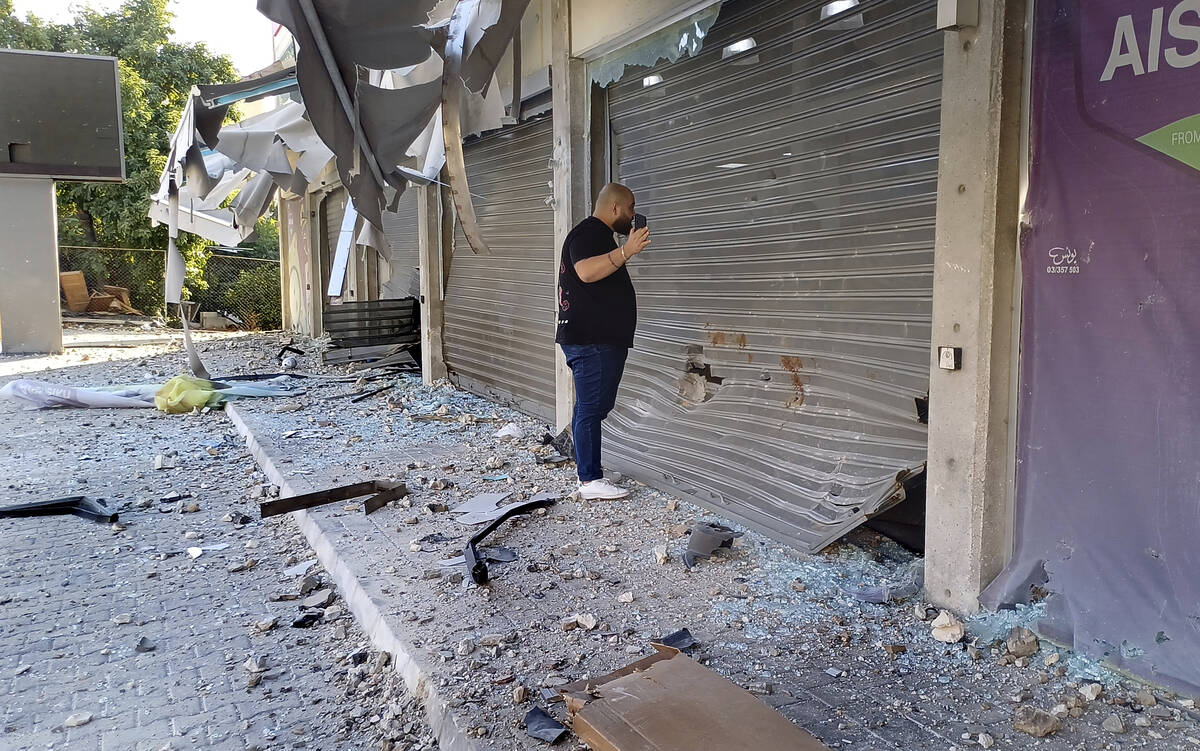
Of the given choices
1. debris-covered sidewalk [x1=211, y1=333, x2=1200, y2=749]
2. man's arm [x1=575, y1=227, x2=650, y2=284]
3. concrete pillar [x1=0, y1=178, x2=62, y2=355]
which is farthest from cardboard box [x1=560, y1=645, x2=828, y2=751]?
concrete pillar [x1=0, y1=178, x2=62, y2=355]

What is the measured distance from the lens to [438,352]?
970 cm

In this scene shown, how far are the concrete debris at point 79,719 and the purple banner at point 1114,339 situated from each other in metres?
3.29

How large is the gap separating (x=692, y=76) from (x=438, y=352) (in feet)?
18.0

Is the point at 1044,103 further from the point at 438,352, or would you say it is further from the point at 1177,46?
the point at 438,352

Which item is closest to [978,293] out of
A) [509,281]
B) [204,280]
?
[509,281]

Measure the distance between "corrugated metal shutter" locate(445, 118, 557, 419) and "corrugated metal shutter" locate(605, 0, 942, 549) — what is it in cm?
177

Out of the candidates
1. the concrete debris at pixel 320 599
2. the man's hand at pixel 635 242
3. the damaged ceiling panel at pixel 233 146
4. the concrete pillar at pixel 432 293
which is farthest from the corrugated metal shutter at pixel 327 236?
the concrete debris at pixel 320 599

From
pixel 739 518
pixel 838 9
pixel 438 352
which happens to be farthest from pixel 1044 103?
pixel 438 352

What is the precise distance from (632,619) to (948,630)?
120 centimetres

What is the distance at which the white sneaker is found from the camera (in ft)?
16.0

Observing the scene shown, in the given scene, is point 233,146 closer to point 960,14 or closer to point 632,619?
point 632,619

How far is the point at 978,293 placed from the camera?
298cm

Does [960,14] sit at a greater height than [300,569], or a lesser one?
greater

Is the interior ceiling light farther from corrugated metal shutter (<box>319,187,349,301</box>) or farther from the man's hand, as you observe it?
corrugated metal shutter (<box>319,187,349,301</box>)
